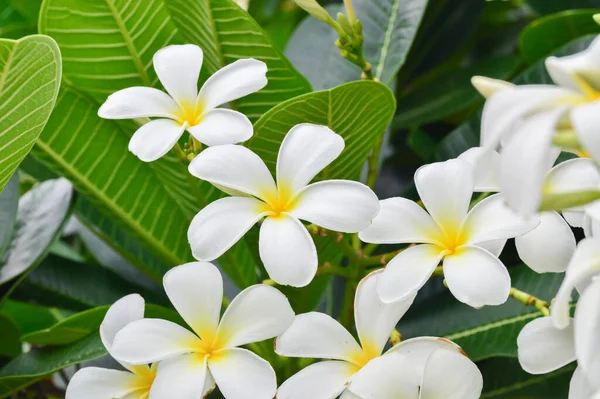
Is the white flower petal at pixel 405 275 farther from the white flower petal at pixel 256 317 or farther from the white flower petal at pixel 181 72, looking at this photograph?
the white flower petal at pixel 181 72

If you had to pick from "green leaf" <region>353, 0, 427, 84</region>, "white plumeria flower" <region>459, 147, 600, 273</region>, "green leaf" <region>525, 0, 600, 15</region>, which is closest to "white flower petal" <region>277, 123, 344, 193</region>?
"white plumeria flower" <region>459, 147, 600, 273</region>

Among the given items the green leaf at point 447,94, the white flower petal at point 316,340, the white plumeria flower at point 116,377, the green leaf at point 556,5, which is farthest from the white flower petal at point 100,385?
the green leaf at point 556,5

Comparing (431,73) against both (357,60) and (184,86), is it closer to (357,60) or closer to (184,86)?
(357,60)

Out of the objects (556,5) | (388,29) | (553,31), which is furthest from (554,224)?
(556,5)

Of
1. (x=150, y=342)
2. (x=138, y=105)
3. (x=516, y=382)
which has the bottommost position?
(x=516, y=382)

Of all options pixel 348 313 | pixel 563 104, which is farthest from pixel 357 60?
pixel 563 104

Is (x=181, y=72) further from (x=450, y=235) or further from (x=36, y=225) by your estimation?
(x=36, y=225)
